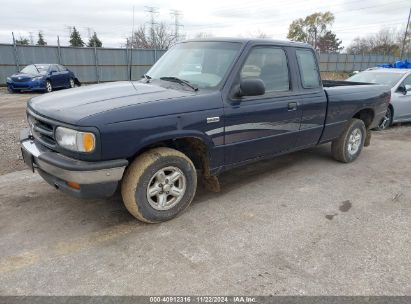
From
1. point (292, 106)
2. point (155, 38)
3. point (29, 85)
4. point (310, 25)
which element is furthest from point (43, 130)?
point (310, 25)

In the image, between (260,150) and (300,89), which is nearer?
(260,150)

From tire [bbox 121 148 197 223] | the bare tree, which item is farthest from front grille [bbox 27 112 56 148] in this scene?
the bare tree

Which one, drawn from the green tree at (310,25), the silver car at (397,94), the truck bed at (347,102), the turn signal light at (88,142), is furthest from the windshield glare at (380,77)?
the green tree at (310,25)

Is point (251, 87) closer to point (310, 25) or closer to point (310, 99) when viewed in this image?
point (310, 99)

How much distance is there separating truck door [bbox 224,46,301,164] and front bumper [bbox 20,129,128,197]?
4.40 ft

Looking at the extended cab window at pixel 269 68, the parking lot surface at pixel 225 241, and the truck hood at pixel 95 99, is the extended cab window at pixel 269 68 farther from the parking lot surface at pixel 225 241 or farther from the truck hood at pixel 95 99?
the parking lot surface at pixel 225 241

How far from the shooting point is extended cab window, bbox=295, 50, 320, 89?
15.4 ft

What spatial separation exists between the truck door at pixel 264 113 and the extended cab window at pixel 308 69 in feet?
0.99

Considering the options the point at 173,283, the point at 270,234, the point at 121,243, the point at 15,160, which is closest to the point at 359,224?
the point at 270,234

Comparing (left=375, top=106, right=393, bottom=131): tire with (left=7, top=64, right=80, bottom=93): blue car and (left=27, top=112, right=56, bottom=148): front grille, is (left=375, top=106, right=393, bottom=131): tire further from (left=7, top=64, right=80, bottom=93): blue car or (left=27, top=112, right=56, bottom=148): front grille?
(left=7, top=64, right=80, bottom=93): blue car

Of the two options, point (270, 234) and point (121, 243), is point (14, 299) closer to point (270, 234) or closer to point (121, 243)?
point (121, 243)

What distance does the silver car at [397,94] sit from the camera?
8.80m

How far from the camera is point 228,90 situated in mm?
3766

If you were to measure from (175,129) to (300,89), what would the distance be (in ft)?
6.84
